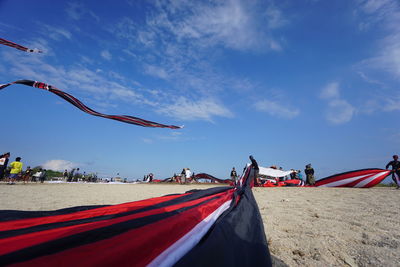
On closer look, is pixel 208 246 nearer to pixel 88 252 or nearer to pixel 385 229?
pixel 88 252

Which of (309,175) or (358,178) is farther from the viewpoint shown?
(309,175)

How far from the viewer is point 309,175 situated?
1303 cm

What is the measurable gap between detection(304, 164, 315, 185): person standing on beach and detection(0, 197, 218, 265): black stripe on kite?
13.9 meters

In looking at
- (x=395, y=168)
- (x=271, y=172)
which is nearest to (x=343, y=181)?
(x=395, y=168)

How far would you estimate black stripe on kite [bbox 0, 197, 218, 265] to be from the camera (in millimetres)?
961

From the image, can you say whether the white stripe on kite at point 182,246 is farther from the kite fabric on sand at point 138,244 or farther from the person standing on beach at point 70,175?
the person standing on beach at point 70,175

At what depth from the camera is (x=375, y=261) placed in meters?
1.79

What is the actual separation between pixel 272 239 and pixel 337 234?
0.89 meters

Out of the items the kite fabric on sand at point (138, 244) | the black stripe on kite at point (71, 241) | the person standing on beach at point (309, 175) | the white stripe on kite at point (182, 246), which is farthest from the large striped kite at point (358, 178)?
the black stripe on kite at point (71, 241)

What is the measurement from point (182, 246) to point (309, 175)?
14.1 meters

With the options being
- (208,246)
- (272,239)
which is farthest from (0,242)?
(272,239)

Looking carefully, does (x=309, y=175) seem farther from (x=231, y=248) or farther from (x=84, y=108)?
(x=84, y=108)

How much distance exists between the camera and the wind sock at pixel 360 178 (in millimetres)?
9195

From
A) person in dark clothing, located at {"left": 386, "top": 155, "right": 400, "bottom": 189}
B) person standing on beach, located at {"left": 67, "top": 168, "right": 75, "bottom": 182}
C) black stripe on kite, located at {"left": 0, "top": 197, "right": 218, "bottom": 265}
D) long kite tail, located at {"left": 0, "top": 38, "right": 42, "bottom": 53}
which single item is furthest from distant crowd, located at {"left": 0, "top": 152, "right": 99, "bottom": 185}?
person in dark clothing, located at {"left": 386, "top": 155, "right": 400, "bottom": 189}
